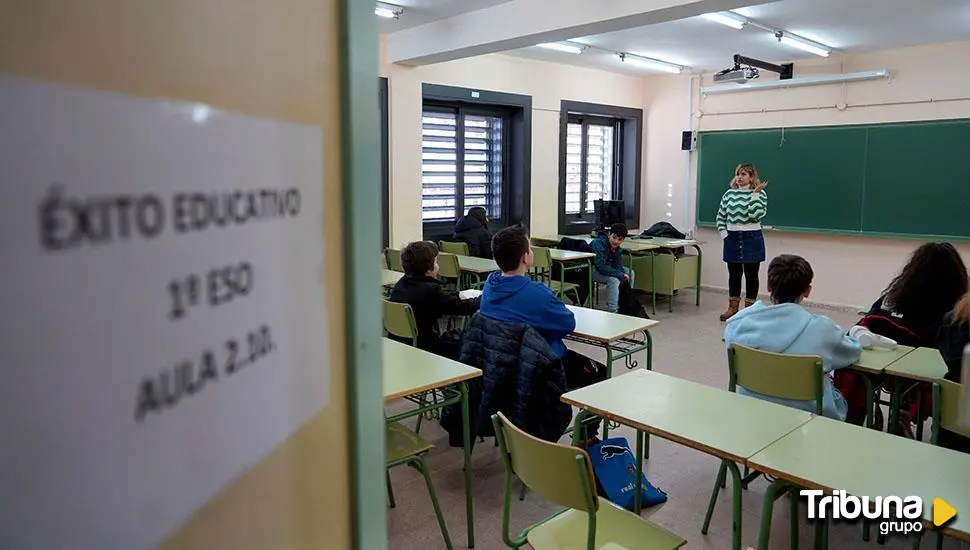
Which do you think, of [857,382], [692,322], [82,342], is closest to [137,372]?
[82,342]

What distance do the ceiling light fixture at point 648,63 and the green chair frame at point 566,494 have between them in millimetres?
5896

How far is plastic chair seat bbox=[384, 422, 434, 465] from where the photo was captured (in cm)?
228

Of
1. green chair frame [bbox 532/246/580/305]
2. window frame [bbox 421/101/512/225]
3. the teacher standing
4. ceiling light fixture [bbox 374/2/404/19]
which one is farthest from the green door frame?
the teacher standing

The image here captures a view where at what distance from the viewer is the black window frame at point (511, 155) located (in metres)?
6.83

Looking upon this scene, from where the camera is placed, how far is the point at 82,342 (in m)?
0.38

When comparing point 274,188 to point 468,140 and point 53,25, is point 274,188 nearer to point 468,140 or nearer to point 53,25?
point 53,25

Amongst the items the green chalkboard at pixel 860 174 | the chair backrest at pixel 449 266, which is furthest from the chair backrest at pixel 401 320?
the green chalkboard at pixel 860 174

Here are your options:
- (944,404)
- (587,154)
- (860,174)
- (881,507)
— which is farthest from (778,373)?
(587,154)

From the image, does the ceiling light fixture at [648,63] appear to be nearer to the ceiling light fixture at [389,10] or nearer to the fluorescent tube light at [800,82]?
the fluorescent tube light at [800,82]

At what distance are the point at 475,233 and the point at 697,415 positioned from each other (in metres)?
4.42

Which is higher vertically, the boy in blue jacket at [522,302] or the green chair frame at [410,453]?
the boy in blue jacket at [522,302]

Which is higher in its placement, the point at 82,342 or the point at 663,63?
the point at 663,63

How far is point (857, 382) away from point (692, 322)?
11.1ft

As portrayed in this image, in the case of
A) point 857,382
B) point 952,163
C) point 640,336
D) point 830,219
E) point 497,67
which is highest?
point 497,67
